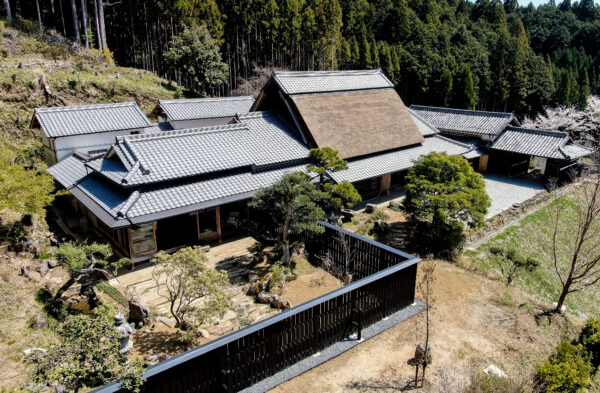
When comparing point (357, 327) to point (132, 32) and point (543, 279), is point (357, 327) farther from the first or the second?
point (132, 32)

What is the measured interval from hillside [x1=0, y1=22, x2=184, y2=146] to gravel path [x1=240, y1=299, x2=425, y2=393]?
24303 mm

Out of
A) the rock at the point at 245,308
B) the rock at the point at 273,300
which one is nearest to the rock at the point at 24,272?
the rock at the point at 245,308

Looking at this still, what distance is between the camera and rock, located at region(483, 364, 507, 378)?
941 centimetres

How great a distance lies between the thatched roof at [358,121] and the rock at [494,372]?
1264 cm

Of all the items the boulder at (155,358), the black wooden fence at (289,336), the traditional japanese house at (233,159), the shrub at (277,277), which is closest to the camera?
the black wooden fence at (289,336)

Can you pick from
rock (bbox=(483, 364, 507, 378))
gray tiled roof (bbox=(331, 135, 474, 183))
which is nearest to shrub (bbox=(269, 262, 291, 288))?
rock (bbox=(483, 364, 507, 378))

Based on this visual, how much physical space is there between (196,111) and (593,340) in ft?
83.6

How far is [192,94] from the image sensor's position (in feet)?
133

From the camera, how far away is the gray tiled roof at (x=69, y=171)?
1789 cm

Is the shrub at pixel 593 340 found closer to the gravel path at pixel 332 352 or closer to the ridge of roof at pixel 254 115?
the gravel path at pixel 332 352

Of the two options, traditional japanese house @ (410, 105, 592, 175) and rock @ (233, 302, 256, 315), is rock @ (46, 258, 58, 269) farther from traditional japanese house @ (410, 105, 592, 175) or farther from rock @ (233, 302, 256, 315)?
traditional japanese house @ (410, 105, 592, 175)

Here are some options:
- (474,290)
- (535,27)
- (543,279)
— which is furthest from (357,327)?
(535,27)

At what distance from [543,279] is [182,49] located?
3507 cm

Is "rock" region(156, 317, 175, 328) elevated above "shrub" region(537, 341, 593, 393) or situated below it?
→ below
